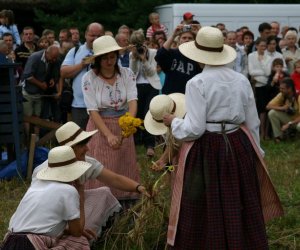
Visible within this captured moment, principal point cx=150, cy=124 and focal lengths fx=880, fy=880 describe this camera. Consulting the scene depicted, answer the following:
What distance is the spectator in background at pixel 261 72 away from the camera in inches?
541

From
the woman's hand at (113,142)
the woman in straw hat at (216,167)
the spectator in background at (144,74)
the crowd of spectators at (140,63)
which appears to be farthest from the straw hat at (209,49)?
the spectator in background at (144,74)

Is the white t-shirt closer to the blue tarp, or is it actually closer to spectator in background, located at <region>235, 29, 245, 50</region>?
the blue tarp

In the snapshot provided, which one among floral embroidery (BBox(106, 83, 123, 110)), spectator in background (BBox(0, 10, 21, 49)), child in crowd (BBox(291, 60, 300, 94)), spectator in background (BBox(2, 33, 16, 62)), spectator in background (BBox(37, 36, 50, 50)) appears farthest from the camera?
spectator in background (BBox(0, 10, 21, 49))

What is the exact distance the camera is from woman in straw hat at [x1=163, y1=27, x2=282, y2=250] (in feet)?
19.3

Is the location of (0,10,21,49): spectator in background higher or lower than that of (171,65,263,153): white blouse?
lower

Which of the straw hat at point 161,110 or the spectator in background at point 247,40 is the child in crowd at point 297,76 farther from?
the straw hat at point 161,110

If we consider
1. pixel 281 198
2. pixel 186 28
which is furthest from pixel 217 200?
pixel 186 28

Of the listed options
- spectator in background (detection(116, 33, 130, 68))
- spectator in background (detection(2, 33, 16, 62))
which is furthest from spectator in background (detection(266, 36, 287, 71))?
spectator in background (detection(2, 33, 16, 62))

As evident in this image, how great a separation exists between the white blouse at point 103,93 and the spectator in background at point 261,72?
22.0ft

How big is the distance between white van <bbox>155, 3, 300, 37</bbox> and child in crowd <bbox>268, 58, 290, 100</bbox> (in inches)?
101

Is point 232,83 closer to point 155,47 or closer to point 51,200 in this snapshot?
point 51,200

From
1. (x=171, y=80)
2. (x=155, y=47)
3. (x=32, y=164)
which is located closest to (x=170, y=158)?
(x=171, y=80)

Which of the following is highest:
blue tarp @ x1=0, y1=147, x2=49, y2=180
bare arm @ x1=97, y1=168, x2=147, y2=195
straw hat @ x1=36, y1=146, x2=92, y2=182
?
straw hat @ x1=36, y1=146, x2=92, y2=182

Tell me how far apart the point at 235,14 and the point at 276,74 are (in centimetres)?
310
